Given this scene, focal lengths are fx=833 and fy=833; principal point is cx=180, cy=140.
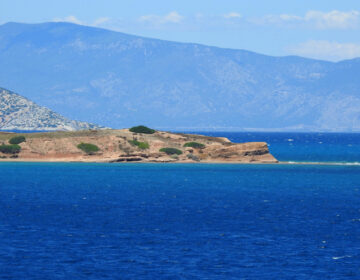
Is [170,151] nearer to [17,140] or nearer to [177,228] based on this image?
[17,140]

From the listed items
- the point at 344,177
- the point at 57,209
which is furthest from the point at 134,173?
the point at 57,209

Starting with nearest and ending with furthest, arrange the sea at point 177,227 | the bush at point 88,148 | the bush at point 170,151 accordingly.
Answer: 1. the sea at point 177,227
2. the bush at point 88,148
3. the bush at point 170,151

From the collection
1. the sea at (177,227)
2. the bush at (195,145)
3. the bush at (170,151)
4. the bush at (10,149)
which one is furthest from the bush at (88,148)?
the sea at (177,227)

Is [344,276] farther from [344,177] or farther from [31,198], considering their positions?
[344,177]

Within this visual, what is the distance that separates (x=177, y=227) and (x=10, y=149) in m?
80.8

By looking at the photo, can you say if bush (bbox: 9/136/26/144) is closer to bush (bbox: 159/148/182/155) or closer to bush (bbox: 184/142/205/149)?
bush (bbox: 159/148/182/155)

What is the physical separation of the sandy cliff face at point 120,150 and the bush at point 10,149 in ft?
2.10

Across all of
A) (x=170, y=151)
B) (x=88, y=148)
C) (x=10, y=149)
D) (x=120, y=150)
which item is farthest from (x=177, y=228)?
(x=10, y=149)

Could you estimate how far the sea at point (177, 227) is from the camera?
41.1m

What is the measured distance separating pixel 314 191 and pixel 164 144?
53.9 meters

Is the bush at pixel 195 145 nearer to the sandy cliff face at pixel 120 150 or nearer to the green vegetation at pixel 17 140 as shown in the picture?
the sandy cliff face at pixel 120 150

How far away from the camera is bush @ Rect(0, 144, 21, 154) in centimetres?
13062

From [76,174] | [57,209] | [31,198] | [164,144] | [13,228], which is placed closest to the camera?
[13,228]

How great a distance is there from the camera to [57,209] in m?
64.1
